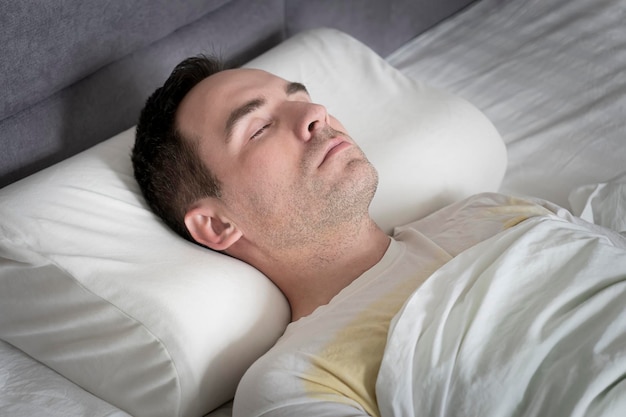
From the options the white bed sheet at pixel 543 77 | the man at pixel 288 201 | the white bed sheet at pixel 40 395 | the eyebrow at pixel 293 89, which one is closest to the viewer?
the white bed sheet at pixel 40 395

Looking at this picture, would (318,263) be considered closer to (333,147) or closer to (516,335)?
(333,147)

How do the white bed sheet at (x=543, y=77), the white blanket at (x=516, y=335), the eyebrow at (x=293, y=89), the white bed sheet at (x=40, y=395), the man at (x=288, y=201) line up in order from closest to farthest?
the white blanket at (x=516, y=335) < the white bed sheet at (x=40, y=395) < the man at (x=288, y=201) < the eyebrow at (x=293, y=89) < the white bed sheet at (x=543, y=77)

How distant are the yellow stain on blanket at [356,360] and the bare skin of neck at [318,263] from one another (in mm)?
131

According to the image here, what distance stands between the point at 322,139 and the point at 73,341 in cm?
56

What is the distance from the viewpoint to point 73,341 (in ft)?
4.53

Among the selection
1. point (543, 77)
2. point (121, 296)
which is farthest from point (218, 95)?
point (543, 77)

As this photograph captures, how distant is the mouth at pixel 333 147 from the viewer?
1448 millimetres

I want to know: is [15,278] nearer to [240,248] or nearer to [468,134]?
[240,248]

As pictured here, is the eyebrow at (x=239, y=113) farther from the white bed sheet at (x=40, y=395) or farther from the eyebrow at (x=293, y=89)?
the white bed sheet at (x=40, y=395)

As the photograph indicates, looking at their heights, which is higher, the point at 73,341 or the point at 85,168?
the point at 85,168

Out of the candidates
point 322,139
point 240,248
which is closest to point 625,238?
point 322,139

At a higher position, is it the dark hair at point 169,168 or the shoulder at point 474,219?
the dark hair at point 169,168

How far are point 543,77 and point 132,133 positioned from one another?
1.12 metres

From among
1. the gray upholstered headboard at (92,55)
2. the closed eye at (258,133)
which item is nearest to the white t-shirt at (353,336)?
the closed eye at (258,133)
